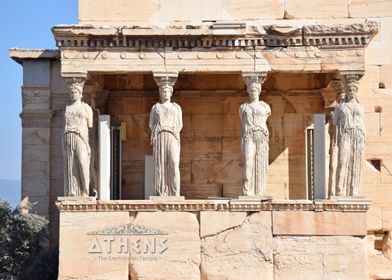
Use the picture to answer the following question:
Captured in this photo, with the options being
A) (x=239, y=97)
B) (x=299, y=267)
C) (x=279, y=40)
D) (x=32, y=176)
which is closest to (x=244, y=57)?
(x=279, y=40)

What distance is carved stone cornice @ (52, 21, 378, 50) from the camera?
44.3 feet

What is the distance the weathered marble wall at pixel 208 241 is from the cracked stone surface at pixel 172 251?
0.01 m

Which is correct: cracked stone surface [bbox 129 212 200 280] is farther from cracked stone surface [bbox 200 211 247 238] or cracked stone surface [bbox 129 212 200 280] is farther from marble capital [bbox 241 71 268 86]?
marble capital [bbox 241 71 268 86]

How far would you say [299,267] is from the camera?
528 inches

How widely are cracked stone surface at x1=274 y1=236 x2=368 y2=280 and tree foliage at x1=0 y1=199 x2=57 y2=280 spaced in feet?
12.1

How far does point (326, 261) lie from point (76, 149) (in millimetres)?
3848

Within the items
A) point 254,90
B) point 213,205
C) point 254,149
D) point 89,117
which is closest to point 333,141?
point 254,149

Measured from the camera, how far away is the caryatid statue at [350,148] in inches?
529

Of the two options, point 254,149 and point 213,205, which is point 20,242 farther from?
point 254,149

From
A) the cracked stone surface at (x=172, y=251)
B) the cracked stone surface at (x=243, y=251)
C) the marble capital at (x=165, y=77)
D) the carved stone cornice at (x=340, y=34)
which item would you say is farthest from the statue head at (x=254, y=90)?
the cracked stone surface at (x=172, y=251)

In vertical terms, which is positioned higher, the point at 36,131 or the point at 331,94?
the point at 331,94

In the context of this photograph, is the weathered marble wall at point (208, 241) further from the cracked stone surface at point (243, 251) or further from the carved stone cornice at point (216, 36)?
the carved stone cornice at point (216, 36)

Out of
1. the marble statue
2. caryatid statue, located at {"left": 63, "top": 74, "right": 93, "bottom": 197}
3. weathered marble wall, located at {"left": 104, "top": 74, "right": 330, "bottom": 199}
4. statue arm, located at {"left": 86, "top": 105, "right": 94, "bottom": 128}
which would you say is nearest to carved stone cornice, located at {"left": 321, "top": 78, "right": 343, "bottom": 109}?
the marble statue

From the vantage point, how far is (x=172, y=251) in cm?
1341
